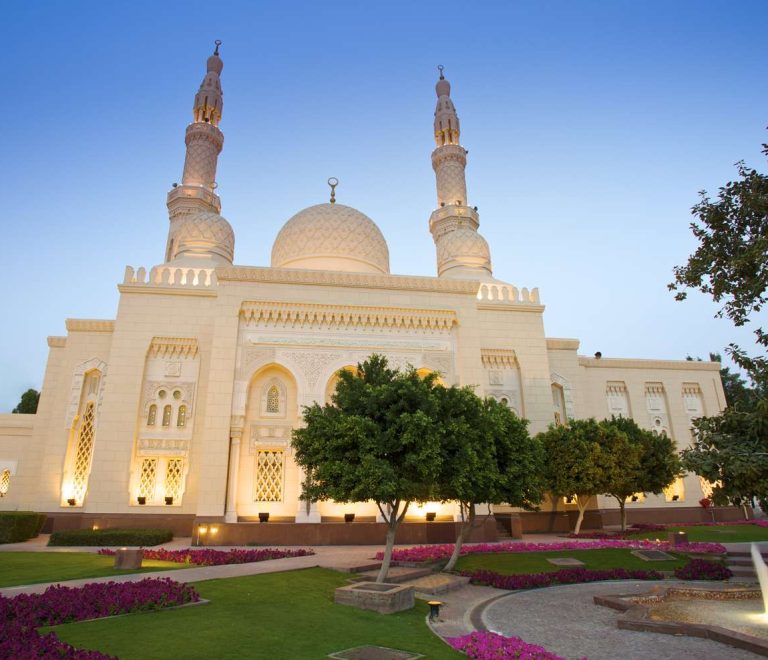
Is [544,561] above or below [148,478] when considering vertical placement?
below

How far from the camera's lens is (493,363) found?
929 inches

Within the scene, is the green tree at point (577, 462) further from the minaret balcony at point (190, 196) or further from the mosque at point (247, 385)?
the minaret balcony at point (190, 196)

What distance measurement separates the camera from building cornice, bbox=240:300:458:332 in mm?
20734

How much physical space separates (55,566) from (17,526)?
7.30 m

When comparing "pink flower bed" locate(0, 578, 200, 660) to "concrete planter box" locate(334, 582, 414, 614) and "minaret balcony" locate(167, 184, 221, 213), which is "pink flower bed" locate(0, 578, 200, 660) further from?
"minaret balcony" locate(167, 184, 221, 213)

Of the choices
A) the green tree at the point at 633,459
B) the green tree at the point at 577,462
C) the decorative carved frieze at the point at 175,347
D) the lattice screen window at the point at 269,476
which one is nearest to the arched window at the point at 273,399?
the lattice screen window at the point at 269,476

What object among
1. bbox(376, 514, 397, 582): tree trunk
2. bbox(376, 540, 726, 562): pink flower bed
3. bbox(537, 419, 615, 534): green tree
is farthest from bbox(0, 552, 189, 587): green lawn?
bbox(537, 419, 615, 534): green tree

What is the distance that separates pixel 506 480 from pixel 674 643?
6029mm

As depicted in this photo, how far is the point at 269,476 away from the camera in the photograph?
1950 cm

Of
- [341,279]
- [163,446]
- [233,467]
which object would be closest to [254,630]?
[233,467]

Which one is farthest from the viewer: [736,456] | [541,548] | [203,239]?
[203,239]

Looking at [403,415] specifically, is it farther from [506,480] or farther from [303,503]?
[303,503]

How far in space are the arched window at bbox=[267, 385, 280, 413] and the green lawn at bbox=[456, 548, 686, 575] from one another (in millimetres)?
9303

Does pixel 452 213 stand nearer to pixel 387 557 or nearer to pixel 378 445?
pixel 378 445
